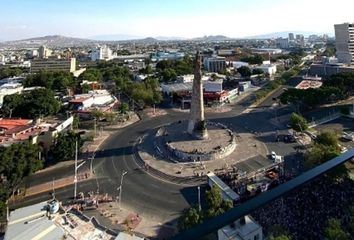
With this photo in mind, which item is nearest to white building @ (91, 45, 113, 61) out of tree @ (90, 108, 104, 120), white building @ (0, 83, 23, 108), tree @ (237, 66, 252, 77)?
white building @ (0, 83, 23, 108)

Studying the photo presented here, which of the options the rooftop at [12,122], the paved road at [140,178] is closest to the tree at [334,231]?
the paved road at [140,178]

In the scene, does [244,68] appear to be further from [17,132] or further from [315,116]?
[17,132]

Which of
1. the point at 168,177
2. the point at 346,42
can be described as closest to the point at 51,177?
the point at 168,177

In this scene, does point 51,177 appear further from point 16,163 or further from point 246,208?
point 246,208

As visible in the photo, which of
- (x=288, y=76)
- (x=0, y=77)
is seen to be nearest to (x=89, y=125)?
(x=288, y=76)

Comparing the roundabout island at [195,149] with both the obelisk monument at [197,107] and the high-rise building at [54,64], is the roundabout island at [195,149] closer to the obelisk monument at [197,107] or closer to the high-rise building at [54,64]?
the obelisk monument at [197,107]
